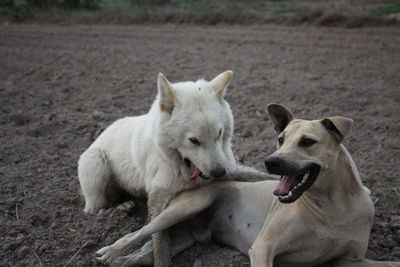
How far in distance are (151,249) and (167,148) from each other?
34.7 inches

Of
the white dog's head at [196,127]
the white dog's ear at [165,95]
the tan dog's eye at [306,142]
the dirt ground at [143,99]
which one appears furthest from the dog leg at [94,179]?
the tan dog's eye at [306,142]

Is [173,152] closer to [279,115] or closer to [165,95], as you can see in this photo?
[165,95]

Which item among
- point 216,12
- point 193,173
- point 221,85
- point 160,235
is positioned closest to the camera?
point 160,235

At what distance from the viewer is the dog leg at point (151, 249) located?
3.81 metres

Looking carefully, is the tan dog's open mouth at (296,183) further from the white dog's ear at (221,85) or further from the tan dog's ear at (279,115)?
the white dog's ear at (221,85)

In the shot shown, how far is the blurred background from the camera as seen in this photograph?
12846 millimetres

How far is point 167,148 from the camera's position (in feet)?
13.9

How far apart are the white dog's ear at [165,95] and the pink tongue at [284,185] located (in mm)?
1308

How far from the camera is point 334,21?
41.6ft

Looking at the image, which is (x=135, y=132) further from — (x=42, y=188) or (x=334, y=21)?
(x=334, y=21)

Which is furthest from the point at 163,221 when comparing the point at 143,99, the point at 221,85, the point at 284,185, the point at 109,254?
the point at 143,99

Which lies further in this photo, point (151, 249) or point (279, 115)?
point (151, 249)

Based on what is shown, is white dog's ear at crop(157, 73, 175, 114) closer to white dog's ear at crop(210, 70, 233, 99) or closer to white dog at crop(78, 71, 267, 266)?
white dog at crop(78, 71, 267, 266)

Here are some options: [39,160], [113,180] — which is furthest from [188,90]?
[39,160]
